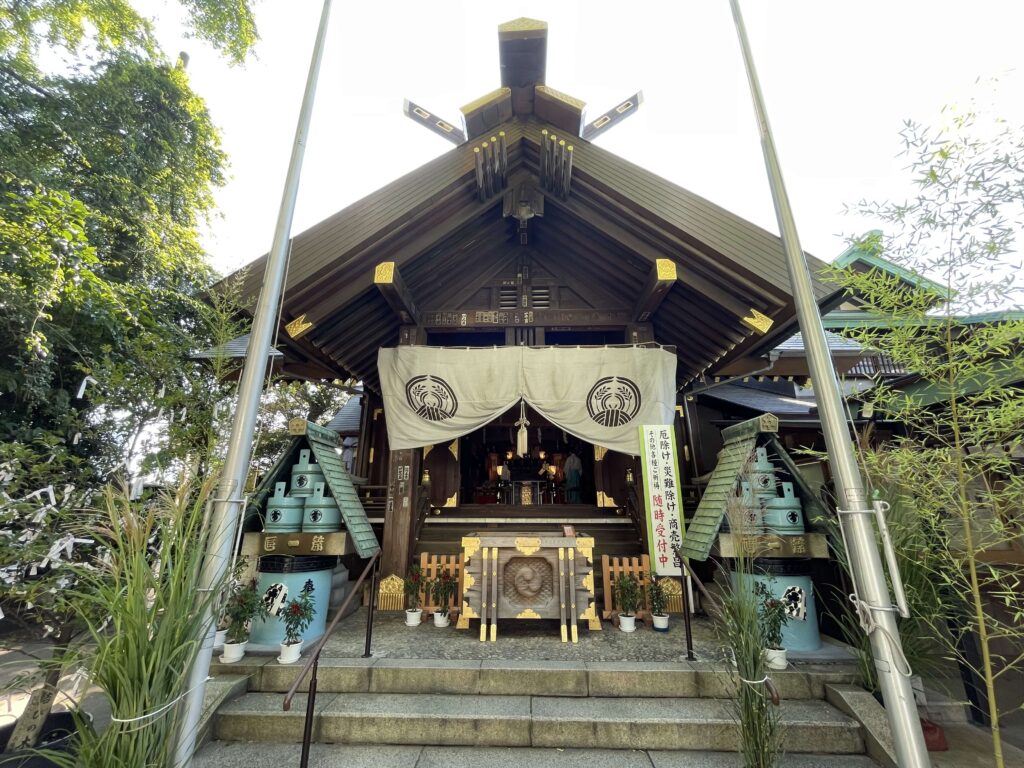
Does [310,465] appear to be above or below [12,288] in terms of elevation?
below

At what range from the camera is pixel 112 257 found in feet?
28.8

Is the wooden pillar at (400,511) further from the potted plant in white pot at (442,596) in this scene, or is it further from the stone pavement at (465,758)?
the stone pavement at (465,758)

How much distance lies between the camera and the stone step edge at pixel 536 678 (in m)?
3.51

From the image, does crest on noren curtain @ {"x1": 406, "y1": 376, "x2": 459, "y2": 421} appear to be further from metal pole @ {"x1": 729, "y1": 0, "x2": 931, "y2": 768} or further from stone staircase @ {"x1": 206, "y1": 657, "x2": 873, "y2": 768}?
metal pole @ {"x1": 729, "y1": 0, "x2": 931, "y2": 768}

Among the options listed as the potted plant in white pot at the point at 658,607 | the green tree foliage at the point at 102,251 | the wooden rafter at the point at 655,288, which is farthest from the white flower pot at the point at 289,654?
the wooden rafter at the point at 655,288

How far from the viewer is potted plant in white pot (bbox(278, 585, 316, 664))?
383cm

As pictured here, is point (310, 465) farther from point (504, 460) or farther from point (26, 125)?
point (26, 125)

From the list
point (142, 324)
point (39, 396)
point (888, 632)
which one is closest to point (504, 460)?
point (142, 324)

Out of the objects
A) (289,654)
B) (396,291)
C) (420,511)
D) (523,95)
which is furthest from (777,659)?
(523,95)

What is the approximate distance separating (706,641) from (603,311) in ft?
16.2

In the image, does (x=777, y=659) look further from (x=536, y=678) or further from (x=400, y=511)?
(x=400, y=511)

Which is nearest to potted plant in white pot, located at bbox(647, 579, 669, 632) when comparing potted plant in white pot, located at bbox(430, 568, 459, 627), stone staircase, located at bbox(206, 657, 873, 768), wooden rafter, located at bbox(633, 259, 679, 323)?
stone staircase, located at bbox(206, 657, 873, 768)

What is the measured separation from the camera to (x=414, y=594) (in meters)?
5.34

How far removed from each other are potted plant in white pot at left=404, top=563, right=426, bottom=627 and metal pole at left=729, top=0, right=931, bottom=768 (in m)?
4.66
